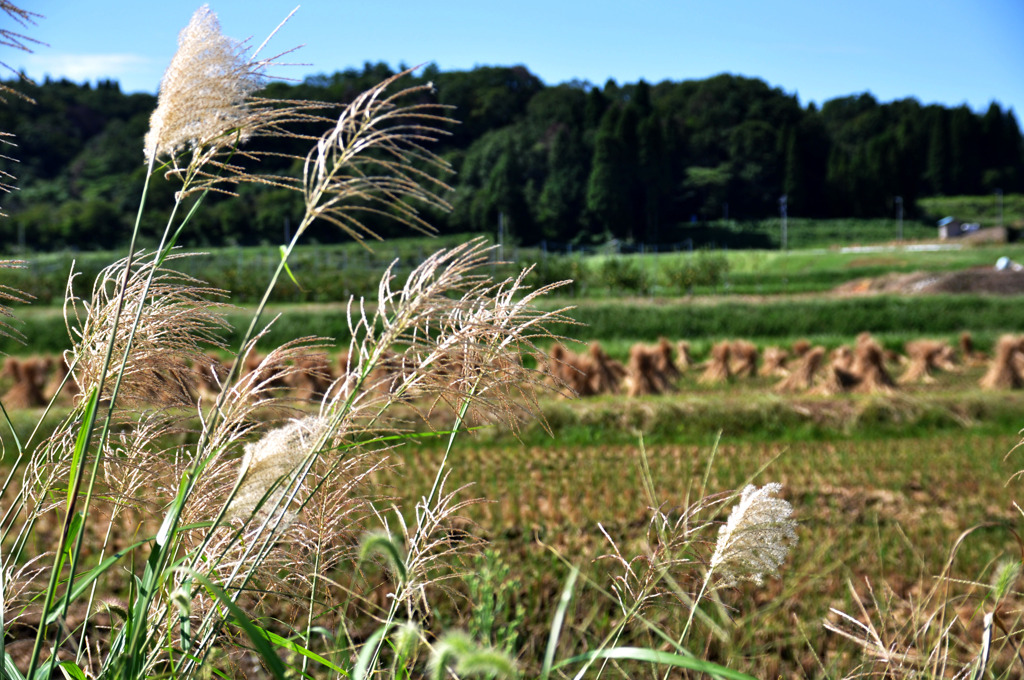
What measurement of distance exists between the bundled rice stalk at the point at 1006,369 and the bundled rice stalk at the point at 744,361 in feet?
13.3

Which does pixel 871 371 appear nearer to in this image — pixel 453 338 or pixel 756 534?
pixel 756 534

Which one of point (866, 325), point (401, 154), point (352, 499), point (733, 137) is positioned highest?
point (733, 137)

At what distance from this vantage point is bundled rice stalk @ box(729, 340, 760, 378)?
15.6 meters

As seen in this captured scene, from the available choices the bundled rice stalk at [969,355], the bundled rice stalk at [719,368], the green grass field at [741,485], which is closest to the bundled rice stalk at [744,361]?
the bundled rice stalk at [719,368]

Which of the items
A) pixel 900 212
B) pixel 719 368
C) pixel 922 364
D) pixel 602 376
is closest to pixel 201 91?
pixel 602 376

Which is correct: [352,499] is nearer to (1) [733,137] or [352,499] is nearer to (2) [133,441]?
(2) [133,441]

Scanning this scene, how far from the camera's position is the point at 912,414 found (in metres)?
10.9

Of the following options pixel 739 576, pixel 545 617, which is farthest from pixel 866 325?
Answer: pixel 739 576

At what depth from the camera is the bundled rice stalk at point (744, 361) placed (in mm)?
A: 15586

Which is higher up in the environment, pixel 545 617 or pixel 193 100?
pixel 193 100

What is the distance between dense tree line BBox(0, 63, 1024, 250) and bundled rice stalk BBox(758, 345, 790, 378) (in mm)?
30333

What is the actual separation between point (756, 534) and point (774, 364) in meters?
15.8

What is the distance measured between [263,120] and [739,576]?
104cm

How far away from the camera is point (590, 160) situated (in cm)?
6600
